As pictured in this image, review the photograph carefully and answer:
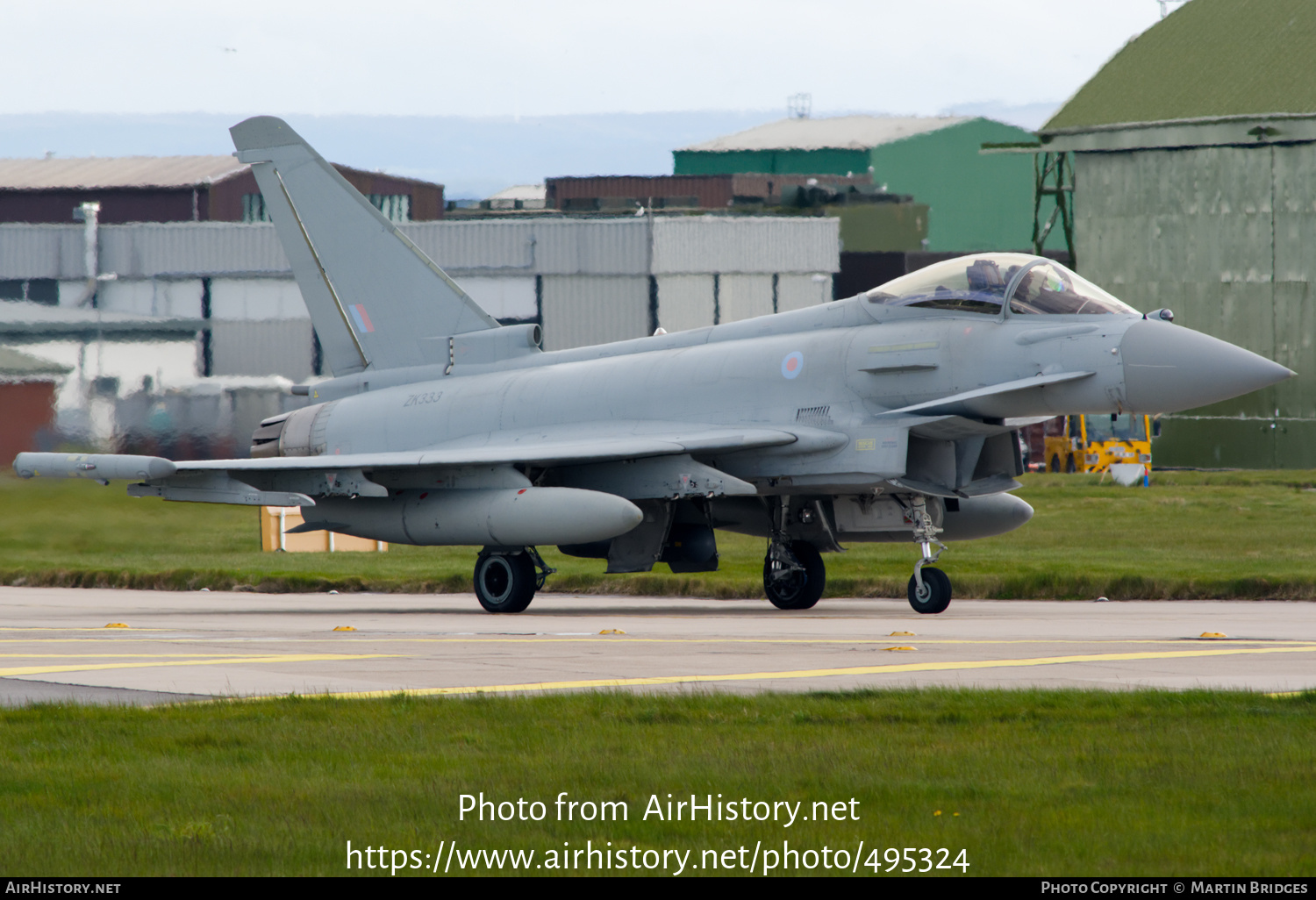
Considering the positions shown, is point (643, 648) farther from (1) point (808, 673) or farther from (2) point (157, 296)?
(2) point (157, 296)

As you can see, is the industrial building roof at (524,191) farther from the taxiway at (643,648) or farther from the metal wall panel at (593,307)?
the taxiway at (643,648)

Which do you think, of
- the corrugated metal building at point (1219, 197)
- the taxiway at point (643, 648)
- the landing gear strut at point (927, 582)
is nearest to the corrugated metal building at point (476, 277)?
the corrugated metal building at point (1219, 197)

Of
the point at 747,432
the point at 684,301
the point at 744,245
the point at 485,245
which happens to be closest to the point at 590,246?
the point at 485,245

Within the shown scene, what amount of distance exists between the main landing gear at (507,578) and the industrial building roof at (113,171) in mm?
47336

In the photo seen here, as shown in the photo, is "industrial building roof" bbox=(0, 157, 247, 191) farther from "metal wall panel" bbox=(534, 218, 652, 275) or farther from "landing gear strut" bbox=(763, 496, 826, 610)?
"landing gear strut" bbox=(763, 496, 826, 610)

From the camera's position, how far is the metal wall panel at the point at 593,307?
52812 mm

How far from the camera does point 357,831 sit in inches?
235

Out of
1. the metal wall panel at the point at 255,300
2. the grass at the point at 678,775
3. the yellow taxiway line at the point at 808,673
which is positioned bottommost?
the yellow taxiway line at the point at 808,673

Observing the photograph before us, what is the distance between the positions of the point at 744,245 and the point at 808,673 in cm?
4439

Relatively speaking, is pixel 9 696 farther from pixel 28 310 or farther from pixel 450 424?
pixel 28 310

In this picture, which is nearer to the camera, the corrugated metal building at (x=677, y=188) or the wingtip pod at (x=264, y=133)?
the wingtip pod at (x=264, y=133)

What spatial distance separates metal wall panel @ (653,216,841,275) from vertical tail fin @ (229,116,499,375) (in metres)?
30.9

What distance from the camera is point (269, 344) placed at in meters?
45.1

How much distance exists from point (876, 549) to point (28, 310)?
15920mm
